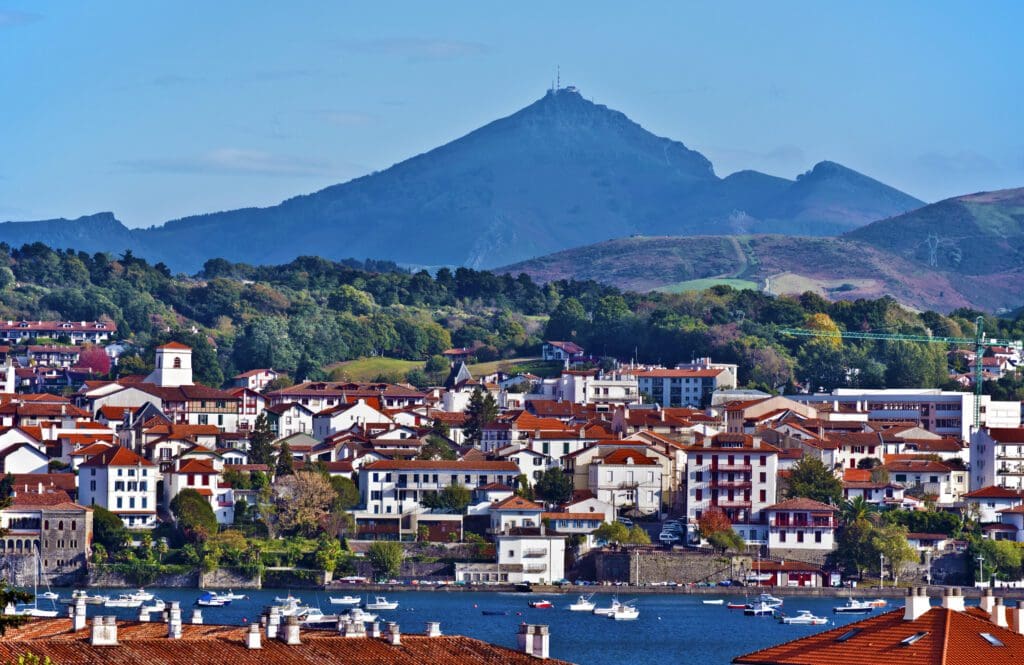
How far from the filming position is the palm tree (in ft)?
253

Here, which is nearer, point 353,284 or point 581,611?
point 581,611

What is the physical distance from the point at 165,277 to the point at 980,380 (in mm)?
58967

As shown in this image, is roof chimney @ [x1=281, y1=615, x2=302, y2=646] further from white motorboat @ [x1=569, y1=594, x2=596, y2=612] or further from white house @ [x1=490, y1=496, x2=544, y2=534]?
white house @ [x1=490, y1=496, x2=544, y2=534]

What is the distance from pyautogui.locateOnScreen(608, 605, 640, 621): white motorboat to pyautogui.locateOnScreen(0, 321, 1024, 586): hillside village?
914 centimetres

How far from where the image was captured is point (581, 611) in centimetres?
6556

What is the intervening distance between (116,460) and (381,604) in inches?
596

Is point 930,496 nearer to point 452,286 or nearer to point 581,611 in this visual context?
point 581,611

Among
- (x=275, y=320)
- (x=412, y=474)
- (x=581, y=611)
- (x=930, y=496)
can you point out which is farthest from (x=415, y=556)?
(x=275, y=320)

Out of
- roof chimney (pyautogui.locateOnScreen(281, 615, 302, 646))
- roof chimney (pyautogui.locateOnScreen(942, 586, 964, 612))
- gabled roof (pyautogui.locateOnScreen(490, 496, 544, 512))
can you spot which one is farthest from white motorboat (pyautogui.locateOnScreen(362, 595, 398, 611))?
roof chimney (pyautogui.locateOnScreen(942, 586, 964, 612))

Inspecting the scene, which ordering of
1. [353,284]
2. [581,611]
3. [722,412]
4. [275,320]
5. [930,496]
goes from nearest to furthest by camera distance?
[581,611], [930,496], [722,412], [275,320], [353,284]

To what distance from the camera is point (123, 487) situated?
252 ft

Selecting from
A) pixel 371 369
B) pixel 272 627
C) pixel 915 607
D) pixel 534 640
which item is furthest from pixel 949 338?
pixel 915 607

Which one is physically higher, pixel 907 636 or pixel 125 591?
pixel 907 636

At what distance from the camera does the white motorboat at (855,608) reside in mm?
66750
